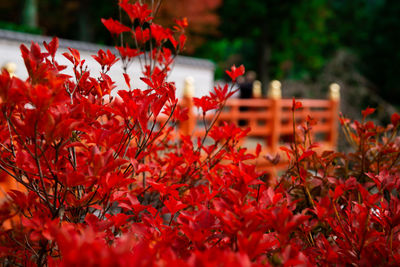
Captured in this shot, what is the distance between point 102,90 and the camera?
1.23m

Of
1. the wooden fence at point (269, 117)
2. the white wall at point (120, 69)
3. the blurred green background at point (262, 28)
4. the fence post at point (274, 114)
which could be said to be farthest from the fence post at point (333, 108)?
the blurred green background at point (262, 28)

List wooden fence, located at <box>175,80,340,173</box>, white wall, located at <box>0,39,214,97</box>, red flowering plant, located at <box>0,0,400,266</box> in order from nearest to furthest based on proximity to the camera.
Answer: red flowering plant, located at <box>0,0,400,266</box> → wooden fence, located at <box>175,80,340,173</box> → white wall, located at <box>0,39,214,97</box>

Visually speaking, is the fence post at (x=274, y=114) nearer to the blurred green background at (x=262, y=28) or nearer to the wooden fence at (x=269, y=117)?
the wooden fence at (x=269, y=117)

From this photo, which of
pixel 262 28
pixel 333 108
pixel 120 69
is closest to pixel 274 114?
pixel 333 108

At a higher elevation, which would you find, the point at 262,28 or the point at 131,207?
the point at 262,28

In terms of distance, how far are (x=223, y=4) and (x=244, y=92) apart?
336 inches

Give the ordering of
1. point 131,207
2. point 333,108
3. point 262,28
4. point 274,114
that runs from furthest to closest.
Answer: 1. point 262,28
2. point 333,108
3. point 274,114
4. point 131,207

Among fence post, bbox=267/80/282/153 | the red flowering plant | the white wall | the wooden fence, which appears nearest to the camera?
the red flowering plant

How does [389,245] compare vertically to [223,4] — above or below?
below

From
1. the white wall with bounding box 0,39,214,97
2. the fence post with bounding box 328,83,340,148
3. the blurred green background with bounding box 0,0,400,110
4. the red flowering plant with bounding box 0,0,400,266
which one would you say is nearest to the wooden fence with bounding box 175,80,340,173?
the fence post with bounding box 328,83,340,148

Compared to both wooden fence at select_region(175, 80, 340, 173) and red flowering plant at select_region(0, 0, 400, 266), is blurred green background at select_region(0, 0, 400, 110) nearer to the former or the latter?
wooden fence at select_region(175, 80, 340, 173)

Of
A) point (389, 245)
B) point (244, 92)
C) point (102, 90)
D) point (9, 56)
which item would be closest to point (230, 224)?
point (389, 245)

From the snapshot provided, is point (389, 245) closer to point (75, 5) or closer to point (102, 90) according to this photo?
point (102, 90)

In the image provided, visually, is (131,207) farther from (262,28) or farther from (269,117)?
(262,28)
